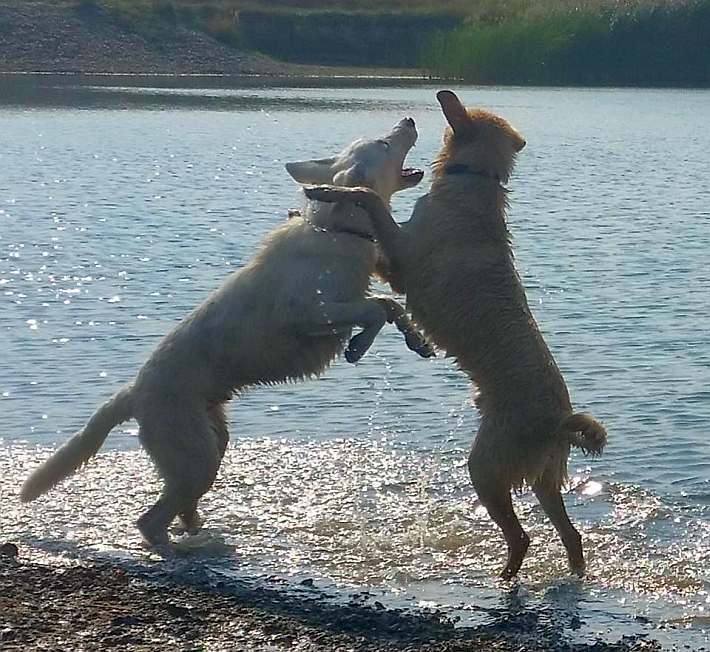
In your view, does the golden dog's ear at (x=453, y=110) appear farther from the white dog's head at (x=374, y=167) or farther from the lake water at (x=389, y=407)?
the lake water at (x=389, y=407)

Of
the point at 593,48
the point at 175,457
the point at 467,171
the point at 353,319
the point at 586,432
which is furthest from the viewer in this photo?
the point at 593,48

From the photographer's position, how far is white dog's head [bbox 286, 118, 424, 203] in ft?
27.1

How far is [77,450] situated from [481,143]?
2.84 meters

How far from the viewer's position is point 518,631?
22.3ft

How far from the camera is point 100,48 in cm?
→ 5800

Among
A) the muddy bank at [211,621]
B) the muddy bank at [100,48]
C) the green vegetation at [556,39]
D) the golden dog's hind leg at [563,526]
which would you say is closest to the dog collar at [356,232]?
the golden dog's hind leg at [563,526]

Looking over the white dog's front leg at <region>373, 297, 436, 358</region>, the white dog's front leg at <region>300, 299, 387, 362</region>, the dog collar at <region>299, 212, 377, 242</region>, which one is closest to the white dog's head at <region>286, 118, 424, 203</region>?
the dog collar at <region>299, 212, 377, 242</region>

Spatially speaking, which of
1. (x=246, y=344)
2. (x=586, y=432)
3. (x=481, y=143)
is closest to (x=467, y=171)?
(x=481, y=143)

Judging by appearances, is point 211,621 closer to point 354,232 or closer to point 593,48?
point 354,232

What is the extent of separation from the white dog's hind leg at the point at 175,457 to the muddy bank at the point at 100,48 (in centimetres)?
5044

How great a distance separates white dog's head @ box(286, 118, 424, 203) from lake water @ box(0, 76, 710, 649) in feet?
6.41

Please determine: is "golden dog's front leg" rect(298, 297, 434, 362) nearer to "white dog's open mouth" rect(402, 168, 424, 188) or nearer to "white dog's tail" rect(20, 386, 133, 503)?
"white dog's open mouth" rect(402, 168, 424, 188)

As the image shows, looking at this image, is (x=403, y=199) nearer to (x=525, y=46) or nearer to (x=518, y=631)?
(x=518, y=631)

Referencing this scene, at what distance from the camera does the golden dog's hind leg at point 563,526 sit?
7672 mm
